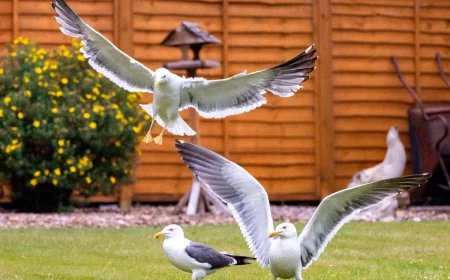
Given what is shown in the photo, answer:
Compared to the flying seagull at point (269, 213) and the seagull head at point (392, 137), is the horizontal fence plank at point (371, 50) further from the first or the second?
the flying seagull at point (269, 213)

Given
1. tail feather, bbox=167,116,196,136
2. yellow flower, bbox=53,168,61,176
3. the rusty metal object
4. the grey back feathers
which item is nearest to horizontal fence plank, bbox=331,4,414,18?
the rusty metal object

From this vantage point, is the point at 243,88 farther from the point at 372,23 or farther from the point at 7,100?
the point at 372,23

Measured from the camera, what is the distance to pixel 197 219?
10.8m

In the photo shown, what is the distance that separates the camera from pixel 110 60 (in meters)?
7.47

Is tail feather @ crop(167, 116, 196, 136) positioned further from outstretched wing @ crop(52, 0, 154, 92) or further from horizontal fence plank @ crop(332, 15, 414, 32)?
horizontal fence plank @ crop(332, 15, 414, 32)

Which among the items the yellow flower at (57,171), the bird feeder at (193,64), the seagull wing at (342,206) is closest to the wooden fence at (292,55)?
the bird feeder at (193,64)

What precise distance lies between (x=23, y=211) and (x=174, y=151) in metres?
1.85

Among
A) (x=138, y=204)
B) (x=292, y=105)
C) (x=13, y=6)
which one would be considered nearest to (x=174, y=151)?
(x=138, y=204)

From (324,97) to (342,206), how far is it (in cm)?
720

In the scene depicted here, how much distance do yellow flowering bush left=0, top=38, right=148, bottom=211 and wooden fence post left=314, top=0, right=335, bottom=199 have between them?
230 cm

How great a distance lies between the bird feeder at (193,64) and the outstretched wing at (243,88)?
3.48m

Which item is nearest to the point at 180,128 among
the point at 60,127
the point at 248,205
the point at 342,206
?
the point at 248,205

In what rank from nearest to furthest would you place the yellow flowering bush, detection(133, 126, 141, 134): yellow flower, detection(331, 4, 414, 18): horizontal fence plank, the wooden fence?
the yellow flowering bush, detection(133, 126, 141, 134): yellow flower, the wooden fence, detection(331, 4, 414, 18): horizontal fence plank

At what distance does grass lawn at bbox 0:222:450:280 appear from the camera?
686 cm
